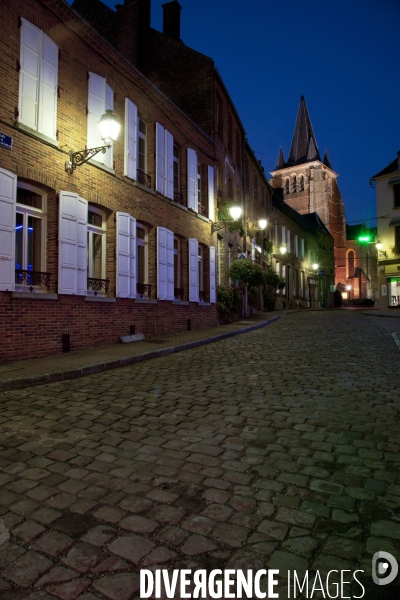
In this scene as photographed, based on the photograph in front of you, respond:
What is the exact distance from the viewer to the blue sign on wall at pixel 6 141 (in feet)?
23.8

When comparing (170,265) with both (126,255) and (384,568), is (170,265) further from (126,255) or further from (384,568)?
(384,568)

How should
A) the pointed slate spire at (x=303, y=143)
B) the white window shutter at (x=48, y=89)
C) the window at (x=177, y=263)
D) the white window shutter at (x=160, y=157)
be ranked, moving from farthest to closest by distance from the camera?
the pointed slate spire at (x=303, y=143)
the window at (x=177, y=263)
the white window shutter at (x=160, y=157)
the white window shutter at (x=48, y=89)

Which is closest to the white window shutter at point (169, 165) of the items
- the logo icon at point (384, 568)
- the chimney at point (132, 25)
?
the chimney at point (132, 25)

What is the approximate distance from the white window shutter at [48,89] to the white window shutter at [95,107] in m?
1.10

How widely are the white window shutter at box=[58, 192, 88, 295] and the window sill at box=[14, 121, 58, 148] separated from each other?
3.35ft

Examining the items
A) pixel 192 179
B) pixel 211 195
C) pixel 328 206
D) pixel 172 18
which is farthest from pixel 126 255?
pixel 328 206

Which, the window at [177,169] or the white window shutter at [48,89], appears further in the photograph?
the window at [177,169]

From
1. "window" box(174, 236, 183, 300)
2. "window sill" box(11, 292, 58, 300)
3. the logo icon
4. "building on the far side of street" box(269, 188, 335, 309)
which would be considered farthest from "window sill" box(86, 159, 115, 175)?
"building on the far side of street" box(269, 188, 335, 309)

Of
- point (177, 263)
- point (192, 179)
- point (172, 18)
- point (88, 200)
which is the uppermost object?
point (172, 18)

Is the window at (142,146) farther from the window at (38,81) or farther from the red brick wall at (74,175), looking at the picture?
the window at (38,81)

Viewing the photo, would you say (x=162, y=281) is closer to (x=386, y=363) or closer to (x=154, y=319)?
(x=154, y=319)

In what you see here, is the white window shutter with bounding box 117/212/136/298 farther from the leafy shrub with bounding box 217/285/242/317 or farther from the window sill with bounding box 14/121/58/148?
the leafy shrub with bounding box 217/285/242/317

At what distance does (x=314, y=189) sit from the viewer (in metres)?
56.8

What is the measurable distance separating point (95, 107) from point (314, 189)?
51.9 metres
